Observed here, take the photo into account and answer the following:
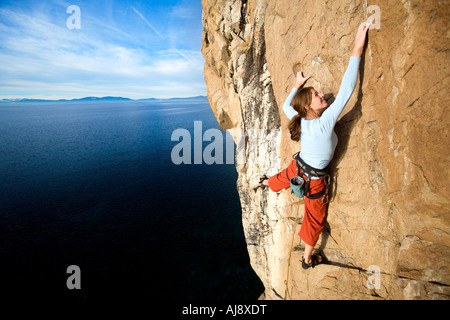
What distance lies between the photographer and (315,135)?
3771 mm

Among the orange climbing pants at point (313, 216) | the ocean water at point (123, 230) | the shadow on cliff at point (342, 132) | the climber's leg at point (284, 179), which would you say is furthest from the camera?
the ocean water at point (123, 230)

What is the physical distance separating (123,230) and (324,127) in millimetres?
26215

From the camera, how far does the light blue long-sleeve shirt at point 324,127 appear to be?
128 inches

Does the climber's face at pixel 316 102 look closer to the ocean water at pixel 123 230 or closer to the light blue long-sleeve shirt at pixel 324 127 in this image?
the light blue long-sleeve shirt at pixel 324 127

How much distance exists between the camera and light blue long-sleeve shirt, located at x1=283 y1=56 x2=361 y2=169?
3.25 metres

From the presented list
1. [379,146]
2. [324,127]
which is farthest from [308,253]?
[324,127]

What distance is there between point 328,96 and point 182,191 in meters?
28.5

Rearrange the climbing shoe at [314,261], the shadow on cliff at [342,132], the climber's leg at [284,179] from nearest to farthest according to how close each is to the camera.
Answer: the shadow on cliff at [342,132] < the climber's leg at [284,179] < the climbing shoe at [314,261]

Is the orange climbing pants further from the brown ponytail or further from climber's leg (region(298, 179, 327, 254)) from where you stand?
the brown ponytail

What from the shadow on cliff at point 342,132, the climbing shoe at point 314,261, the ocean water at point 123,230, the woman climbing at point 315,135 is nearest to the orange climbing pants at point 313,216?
the woman climbing at point 315,135

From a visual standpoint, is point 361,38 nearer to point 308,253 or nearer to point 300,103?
point 300,103

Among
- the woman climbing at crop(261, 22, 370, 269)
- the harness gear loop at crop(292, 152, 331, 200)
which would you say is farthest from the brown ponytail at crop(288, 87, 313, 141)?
the harness gear loop at crop(292, 152, 331, 200)

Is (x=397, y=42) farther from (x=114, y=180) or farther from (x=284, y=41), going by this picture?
(x=114, y=180)

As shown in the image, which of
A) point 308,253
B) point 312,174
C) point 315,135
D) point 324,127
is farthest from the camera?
point 308,253
